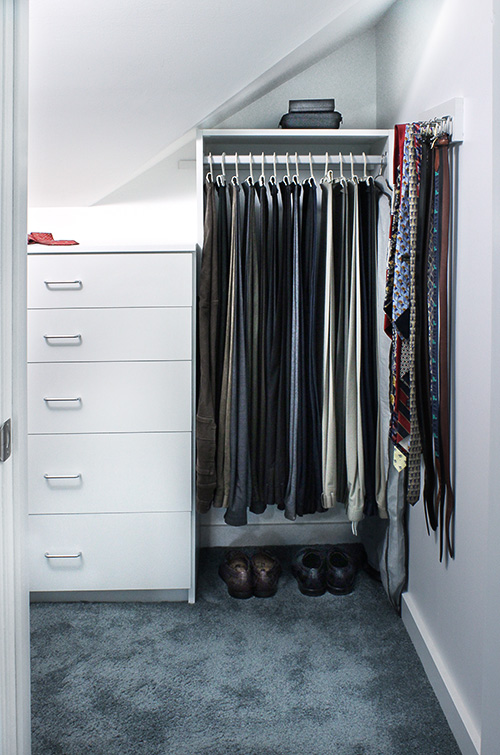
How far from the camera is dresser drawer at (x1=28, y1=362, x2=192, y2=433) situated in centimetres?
193

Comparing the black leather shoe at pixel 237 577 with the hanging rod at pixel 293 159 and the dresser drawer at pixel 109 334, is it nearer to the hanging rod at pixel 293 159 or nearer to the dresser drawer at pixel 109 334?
the dresser drawer at pixel 109 334

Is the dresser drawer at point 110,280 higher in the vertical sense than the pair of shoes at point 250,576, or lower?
higher

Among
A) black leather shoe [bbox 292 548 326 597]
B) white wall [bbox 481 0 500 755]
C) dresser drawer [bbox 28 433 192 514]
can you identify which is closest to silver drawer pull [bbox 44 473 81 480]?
dresser drawer [bbox 28 433 192 514]

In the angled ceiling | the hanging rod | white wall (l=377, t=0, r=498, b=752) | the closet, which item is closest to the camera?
white wall (l=377, t=0, r=498, b=752)

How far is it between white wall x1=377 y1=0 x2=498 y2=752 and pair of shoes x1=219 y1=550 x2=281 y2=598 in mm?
608

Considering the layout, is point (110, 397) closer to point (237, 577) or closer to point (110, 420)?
point (110, 420)

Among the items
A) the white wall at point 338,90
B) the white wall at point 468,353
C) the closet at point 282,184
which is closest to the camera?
the white wall at point 468,353

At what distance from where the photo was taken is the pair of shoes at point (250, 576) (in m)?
2.07

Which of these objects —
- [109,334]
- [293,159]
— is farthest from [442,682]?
[293,159]

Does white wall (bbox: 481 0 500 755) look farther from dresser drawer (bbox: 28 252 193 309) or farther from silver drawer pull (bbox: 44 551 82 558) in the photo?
silver drawer pull (bbox: 44 551 82 558)

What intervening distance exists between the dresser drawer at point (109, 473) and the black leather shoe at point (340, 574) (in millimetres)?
624

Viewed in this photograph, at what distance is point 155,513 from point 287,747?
87cm

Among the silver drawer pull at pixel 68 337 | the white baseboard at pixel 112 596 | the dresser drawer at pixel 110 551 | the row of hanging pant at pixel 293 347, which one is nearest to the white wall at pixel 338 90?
the row of hanging pant at pixel 293 347

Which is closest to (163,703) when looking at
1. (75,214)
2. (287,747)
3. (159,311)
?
(287,747)
